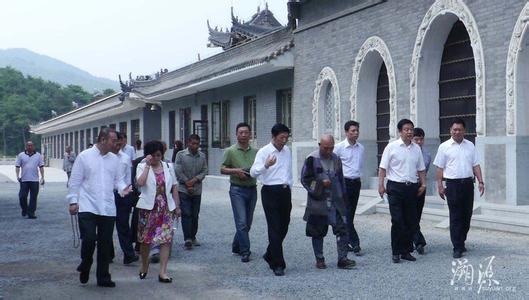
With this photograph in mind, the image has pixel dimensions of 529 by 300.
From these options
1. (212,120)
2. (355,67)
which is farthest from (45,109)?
(355,67)

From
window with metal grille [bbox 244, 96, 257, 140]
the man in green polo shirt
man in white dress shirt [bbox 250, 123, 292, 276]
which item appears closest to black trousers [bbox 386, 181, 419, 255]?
man in white dress shirt [bbox 250, 123, 292, 276]

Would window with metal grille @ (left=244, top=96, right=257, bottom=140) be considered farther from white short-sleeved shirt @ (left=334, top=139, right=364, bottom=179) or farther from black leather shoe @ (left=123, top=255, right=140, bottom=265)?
black leather shoe @ (left=123, top=255, right=140, bottom=265)

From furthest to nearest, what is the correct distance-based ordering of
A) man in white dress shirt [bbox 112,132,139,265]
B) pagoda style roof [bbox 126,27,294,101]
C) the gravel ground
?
pagoda style roof [bbox 126,27,294,101] < man in white dress shirt [bbox 112,132,139,265] < the gravel ground

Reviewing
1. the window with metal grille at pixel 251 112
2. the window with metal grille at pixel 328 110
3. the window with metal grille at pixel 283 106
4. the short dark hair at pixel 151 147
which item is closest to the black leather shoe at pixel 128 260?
the short dark hair at pixel 151 147

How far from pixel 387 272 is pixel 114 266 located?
3293 millimetres

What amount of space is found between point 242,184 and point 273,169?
976 millimetres

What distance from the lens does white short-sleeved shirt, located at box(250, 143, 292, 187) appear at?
8.31m

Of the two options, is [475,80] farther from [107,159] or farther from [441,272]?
[107,159]

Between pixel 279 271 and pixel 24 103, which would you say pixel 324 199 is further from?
pixel 24 103

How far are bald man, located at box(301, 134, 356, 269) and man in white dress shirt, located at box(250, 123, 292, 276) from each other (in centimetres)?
23

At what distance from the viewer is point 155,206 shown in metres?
7.83

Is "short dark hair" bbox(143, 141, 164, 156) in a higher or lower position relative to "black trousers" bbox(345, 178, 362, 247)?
higher

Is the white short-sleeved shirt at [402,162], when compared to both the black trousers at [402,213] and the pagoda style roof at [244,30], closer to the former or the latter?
the black trousers at [402,213]

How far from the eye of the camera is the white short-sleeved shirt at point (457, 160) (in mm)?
8914
